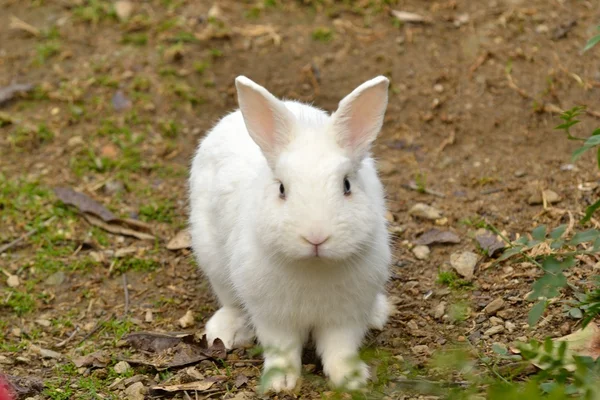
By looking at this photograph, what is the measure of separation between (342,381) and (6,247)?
9.69ft

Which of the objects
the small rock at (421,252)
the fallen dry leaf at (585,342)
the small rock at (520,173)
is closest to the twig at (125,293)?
the small rock at (421,252)

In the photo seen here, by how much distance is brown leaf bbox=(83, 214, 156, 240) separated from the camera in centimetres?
674

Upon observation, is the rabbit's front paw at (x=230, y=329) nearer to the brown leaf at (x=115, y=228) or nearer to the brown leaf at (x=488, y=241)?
the brown leaf at (x=115, y=228)

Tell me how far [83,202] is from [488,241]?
2969mm

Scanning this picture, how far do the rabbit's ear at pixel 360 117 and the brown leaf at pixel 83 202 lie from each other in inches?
110

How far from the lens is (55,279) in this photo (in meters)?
6.35

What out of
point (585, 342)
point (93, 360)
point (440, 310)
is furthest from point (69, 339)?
point (585, 342)

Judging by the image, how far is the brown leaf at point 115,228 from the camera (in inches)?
265

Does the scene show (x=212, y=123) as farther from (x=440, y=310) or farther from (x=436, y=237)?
(x=440, y=310)

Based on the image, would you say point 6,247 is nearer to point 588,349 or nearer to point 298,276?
point 298,276

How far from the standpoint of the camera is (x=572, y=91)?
23.6 feet

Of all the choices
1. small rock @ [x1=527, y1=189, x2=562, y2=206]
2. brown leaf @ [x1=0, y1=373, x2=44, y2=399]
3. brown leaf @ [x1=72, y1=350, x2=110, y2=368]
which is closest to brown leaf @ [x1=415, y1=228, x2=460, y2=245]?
small rock @ [x1=527, y1=189, x2=562, y2=206]

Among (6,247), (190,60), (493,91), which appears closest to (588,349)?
(493,91)

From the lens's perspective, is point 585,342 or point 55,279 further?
point 55,279
